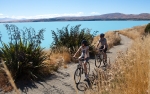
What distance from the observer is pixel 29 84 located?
831 centimetres

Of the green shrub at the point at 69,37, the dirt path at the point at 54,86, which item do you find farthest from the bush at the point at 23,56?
the green shrub at the point at 69,37

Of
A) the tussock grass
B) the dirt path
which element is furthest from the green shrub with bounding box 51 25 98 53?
the dirt path

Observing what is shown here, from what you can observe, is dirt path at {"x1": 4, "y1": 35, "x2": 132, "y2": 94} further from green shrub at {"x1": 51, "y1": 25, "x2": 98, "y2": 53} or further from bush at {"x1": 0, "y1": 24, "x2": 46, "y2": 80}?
green shrub at {"x1": 51, "y1": 25, "x2": 98, "y2": 53}

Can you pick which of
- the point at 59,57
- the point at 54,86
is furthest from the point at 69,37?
the point at 54,86

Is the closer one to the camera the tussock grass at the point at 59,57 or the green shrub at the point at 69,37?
the tussock grass at the point at 59,57

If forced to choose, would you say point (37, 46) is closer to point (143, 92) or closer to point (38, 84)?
point (38, 84)

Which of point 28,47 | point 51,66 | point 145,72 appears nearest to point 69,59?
point 51,66

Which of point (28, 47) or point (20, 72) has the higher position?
point (28, 47)

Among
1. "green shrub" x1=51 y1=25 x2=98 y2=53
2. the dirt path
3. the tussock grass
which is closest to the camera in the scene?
the dirt path

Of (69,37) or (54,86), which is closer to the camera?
(54,86)

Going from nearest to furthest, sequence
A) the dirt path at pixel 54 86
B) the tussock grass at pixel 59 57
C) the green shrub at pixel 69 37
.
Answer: the dirt path at pixel 54 86 < the tussock grass at pixel 59 57 < the green shrub at pixel 69 37

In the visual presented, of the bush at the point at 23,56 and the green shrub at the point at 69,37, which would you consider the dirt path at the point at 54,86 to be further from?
the green shrub at the point at 69,37

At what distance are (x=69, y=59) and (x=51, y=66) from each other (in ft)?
9.68

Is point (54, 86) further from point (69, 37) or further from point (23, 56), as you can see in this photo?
point (69, 37)
